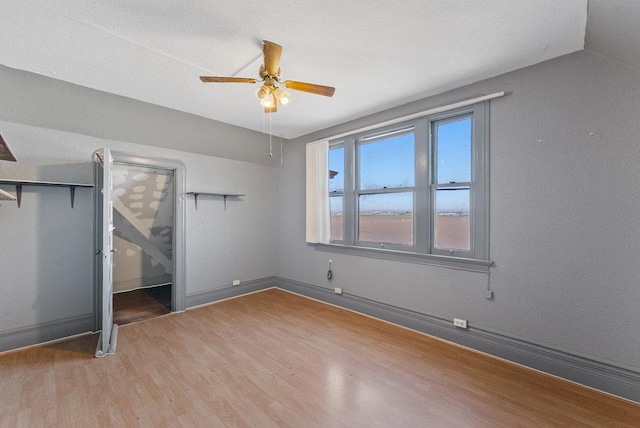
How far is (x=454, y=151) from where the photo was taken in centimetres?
282

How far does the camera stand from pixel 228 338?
9.39ft

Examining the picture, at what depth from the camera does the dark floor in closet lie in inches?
137

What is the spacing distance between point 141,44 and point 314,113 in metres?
1.88

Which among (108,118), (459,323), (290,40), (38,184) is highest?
(290,40)

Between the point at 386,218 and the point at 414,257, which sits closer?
the point at 414,257

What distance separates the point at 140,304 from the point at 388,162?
409 cm

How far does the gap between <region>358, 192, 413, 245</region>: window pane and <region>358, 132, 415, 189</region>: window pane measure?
0.16m

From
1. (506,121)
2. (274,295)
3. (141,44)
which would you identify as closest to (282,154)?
(274,295)

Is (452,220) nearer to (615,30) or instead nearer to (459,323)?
(459,323)

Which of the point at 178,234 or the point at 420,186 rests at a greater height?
the point at 420,186

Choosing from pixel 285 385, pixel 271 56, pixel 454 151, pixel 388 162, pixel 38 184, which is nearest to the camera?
pixel 271 56

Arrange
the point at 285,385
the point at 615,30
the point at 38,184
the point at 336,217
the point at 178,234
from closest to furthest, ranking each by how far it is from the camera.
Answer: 1. the point at 615,30
2. the point at 285,385
3. the point at 38,184
4. the point at 178,234
5. the point at 336,217

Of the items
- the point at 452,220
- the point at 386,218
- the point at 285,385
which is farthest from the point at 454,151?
the point at 285,385

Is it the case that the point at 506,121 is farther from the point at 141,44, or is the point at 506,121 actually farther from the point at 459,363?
the point at 141,44
